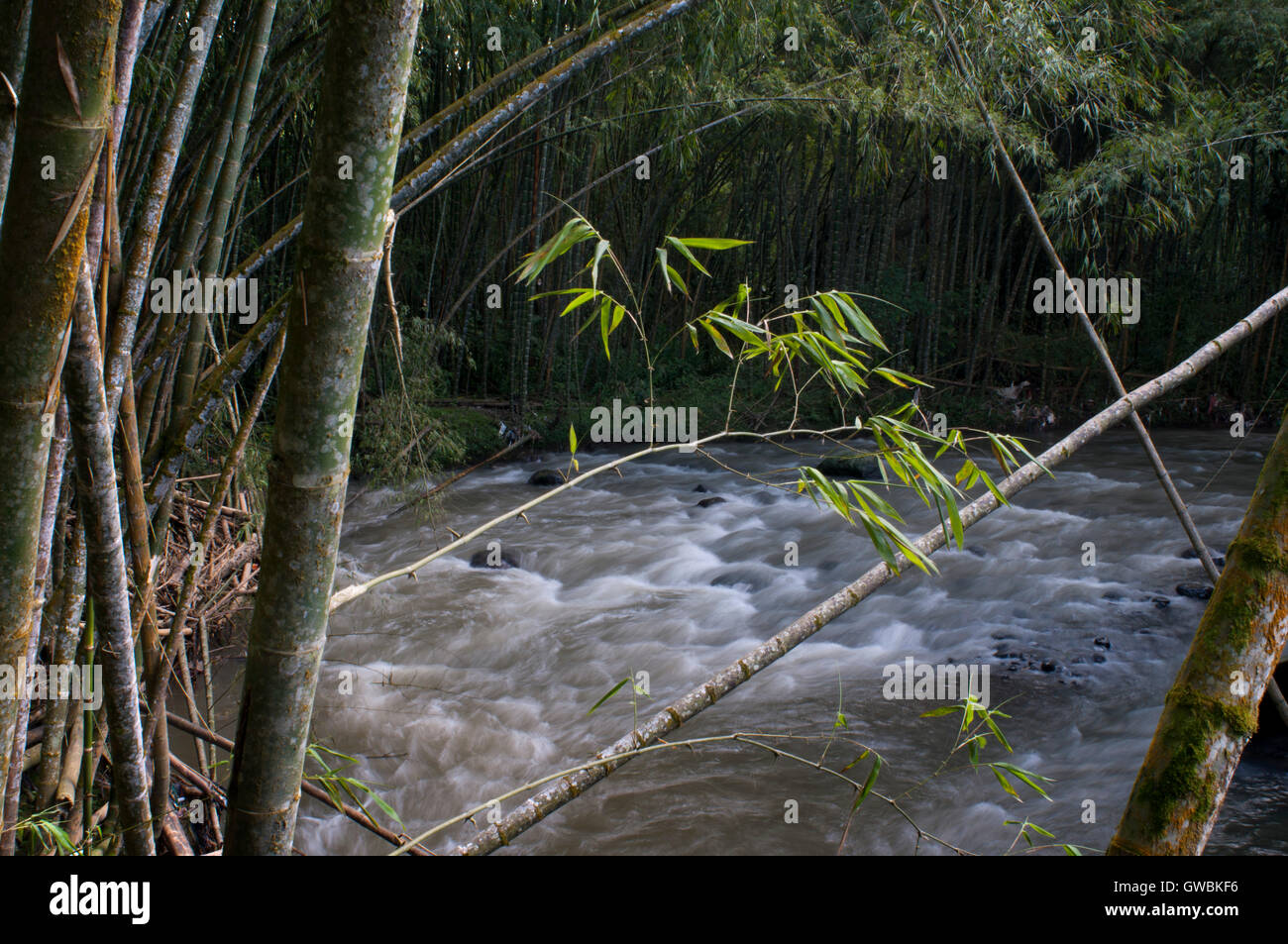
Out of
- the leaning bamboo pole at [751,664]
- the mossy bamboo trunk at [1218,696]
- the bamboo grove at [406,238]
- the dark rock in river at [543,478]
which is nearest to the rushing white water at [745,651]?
the dark rock in river at [543,478]

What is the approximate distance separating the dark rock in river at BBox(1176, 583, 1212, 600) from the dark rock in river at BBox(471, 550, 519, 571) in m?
4.00

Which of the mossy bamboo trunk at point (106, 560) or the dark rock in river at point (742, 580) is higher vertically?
the mossy bamboo trunk at point (106, 560)

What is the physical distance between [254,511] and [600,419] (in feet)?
Answer: 15.8

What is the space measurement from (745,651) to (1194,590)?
8.61 feet

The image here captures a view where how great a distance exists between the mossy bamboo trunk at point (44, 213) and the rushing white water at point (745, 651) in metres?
2.06

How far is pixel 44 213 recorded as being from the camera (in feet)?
2.02

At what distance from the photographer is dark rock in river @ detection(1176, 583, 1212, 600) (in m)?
4.61

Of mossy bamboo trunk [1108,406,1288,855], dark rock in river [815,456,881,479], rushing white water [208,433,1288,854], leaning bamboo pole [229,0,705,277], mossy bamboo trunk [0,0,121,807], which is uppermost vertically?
leaning bamboo pole [229,0,705,277]

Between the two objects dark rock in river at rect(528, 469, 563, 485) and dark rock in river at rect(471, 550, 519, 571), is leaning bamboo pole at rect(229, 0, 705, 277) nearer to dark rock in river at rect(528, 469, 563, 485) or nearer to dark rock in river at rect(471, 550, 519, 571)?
dark rock in river at rect(471, 550, 519, 571)

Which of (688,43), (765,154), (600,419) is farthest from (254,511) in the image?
(765,154)

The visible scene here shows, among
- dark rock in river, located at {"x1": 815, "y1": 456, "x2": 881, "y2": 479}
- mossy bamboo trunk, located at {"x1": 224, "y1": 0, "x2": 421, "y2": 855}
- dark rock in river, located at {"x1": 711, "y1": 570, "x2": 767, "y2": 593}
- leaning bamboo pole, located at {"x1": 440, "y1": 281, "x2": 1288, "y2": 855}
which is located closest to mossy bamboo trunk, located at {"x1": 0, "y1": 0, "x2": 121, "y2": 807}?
mossy bamboo trunk, located at {"x1": 224, "y1": 0, "x2": 421, "y2": 855}

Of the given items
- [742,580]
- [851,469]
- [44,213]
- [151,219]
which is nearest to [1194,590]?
[742,580]

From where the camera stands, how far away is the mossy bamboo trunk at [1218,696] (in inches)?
27.1

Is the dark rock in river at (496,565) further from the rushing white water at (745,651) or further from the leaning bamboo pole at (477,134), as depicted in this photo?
the leaning bamboo pole at (477,134)
